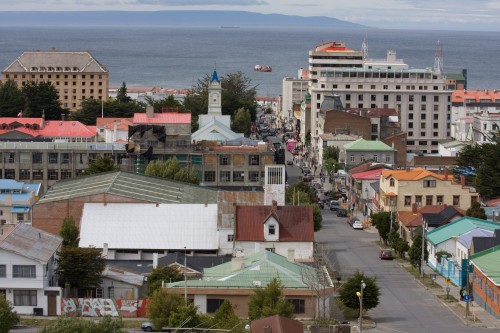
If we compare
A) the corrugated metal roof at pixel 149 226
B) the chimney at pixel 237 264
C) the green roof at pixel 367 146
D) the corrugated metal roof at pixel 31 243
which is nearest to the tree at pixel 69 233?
the corrugated metal roof at pixel 149 226

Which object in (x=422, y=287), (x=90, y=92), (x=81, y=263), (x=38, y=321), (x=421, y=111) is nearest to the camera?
(x=38, y=321)

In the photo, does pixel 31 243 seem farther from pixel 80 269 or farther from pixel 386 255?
pixel 386 255

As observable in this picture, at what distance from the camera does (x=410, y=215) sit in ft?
251

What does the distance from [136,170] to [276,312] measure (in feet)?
141

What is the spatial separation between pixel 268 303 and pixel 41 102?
85.5 meters

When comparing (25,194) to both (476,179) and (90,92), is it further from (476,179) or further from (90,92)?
(90,92)

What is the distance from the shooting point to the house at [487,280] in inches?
2078

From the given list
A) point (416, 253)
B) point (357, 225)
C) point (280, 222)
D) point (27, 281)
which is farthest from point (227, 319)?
point (357, 225)

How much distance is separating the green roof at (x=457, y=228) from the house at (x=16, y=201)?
2213 centimetres

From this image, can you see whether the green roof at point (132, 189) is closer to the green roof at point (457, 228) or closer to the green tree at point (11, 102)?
the green roof at point (457, 228)

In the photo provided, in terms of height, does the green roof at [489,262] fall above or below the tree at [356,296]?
above

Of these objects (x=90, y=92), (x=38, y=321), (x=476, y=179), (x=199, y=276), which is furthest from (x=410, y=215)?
(x=90, y=92)

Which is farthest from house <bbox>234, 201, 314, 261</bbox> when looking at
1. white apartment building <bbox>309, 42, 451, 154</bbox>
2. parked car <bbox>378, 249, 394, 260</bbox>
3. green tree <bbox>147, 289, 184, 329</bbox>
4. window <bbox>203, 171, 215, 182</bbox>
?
white apartment building <bbox>309, 42, 451, 154</bbox>

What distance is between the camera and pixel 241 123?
122 meters
